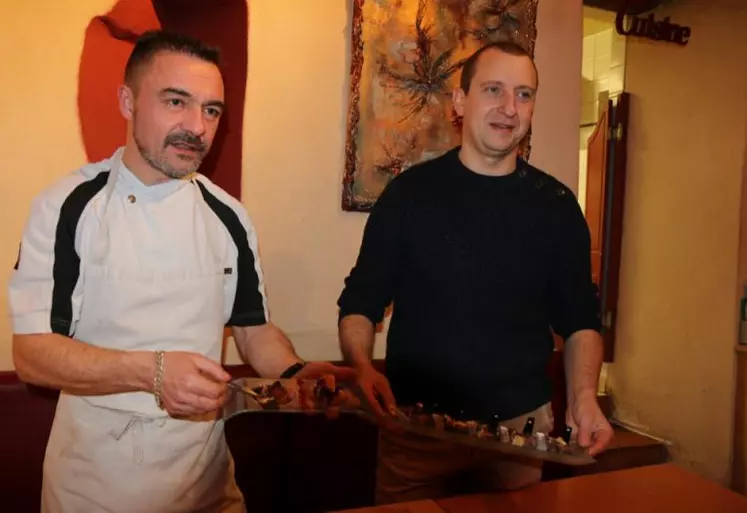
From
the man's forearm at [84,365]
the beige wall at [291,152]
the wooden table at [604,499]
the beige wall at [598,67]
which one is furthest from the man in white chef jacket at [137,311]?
the beige wall at [598,67]

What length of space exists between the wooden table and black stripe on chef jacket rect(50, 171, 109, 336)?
2.23ft

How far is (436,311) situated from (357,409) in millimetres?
350

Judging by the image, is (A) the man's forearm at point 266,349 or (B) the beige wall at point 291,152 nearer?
(A) the man's forearm at point 266,349

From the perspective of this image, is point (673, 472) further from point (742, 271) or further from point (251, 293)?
point (742, 271)

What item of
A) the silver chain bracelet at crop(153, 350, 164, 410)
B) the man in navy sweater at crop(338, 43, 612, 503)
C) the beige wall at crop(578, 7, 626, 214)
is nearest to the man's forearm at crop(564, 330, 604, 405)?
the man in navy sweater at crop(338, 43, 612, 503)

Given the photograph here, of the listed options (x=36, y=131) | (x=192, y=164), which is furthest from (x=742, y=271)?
(x=36, y=131)

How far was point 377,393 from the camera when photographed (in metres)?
1.40

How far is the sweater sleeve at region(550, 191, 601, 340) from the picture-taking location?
5.40ft

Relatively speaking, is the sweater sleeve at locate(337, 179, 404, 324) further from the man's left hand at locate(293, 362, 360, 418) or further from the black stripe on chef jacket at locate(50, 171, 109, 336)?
the black stripe on chef jacket at locate(50, 171, 109, 336)

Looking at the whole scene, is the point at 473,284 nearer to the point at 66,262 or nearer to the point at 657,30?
the point at 66,262

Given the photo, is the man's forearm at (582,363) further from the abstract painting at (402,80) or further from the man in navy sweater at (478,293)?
the abstract painting at (402,80)

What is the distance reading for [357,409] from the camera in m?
1.36

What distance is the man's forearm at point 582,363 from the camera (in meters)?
1.54

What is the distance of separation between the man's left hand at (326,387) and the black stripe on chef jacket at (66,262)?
488 mm
